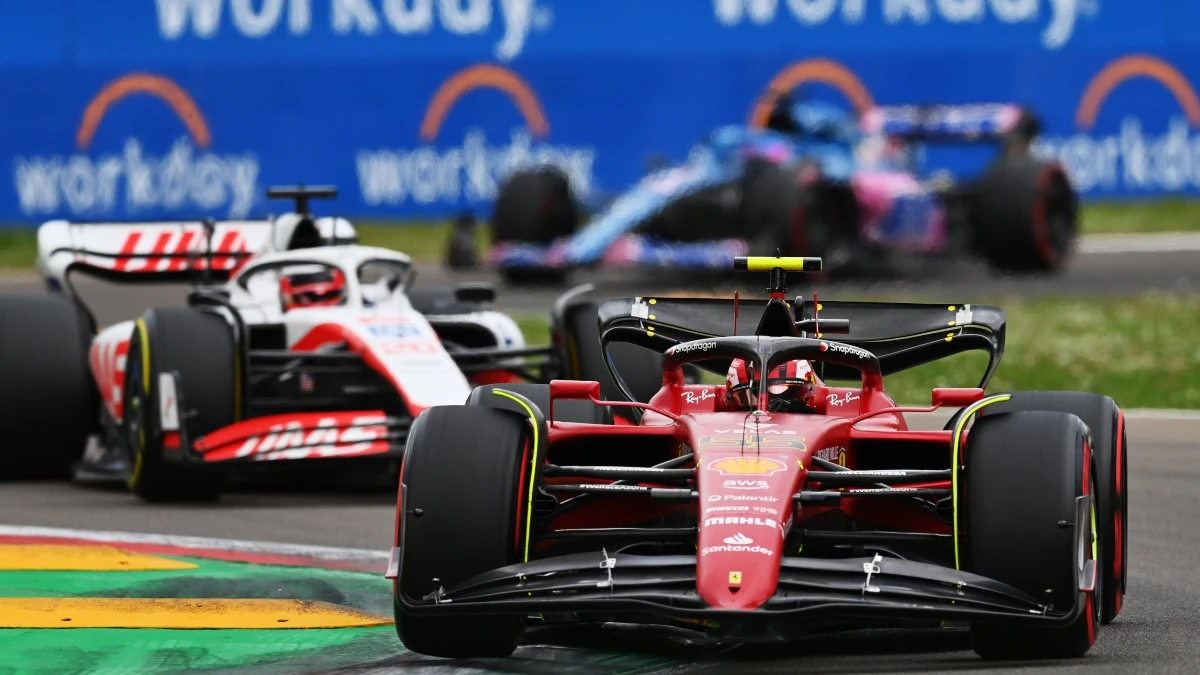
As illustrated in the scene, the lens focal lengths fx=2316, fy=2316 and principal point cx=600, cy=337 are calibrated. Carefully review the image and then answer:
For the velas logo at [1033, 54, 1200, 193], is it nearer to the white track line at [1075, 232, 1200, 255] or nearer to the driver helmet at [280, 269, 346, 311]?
the white track line at [1075, 232, 1200, 255]

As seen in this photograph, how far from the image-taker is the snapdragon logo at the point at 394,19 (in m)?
27.2

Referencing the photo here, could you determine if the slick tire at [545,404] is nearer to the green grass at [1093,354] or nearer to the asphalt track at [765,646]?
the asphalt track at [765,646]

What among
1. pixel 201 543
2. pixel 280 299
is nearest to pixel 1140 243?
pixel 280 299

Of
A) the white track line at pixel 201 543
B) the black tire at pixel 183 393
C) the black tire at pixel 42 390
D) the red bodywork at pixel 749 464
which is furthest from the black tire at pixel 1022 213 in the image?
the red bodywork at pixel 749 464

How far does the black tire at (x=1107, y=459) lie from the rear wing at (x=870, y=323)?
0.81 metres

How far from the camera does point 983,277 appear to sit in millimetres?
22750

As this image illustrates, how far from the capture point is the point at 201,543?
9.41 m

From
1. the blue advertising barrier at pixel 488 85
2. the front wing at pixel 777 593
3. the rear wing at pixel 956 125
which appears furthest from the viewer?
the blue advertising barrier at pixel 488 85

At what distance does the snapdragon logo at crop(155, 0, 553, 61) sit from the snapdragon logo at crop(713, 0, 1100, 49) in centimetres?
232

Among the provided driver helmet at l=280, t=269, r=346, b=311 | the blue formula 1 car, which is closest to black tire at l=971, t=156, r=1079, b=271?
the blue formula 1 car

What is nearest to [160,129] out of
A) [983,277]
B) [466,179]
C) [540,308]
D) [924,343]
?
[466,179]

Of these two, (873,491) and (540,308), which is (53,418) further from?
(540,308)

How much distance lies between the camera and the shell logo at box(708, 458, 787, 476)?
624cm

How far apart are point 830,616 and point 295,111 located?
21858mm
